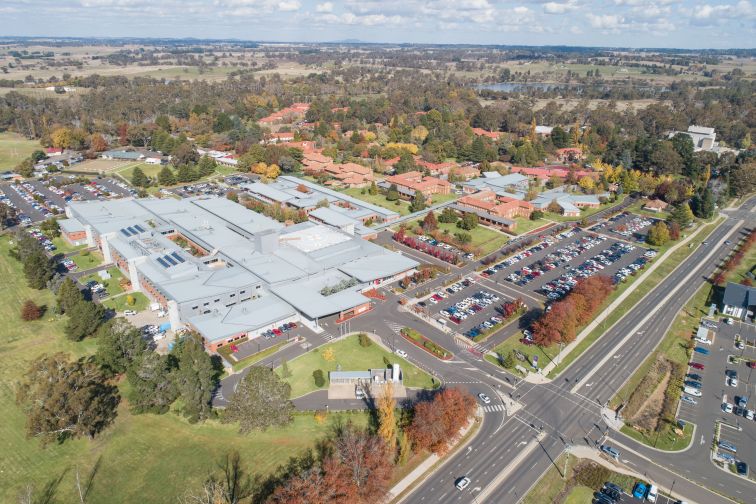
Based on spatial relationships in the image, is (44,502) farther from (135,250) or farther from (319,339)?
(135,250)

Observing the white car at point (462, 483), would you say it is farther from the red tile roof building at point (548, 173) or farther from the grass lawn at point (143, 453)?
the red tile roof building at point (548, 173)

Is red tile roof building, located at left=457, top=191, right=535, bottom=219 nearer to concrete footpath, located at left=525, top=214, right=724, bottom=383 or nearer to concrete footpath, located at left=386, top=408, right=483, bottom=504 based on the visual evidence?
concrete footpath, located at left=525, top=214, right=724, bottom=383

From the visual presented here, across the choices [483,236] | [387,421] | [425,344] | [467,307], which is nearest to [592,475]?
[387,421]

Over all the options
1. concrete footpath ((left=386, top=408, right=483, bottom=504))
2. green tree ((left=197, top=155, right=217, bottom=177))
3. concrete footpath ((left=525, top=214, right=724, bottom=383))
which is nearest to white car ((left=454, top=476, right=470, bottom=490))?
concrete footpath ((left=386, top=408, right=483, bottom=504))

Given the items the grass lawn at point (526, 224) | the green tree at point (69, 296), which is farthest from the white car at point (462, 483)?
the grass lawn at point (526, 224)

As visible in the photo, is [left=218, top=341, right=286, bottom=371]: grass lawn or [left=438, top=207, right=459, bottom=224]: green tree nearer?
[left=218, top=341, right=286, bottom=371]: grass lawn

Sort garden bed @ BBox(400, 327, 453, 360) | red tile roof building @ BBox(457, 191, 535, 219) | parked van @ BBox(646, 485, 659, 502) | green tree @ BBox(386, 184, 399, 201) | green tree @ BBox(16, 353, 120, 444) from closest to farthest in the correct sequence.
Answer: parked van @ BBox(646, 485, 659, 502) < green tree @ BBox(16, 353, 120, 444) < garden bed @ BBox(400, 327, 453, 360) < red tile roof building @ BBox(457, 191, 535, 219) < green tree @ BBox(386, 184, 399, 201)
